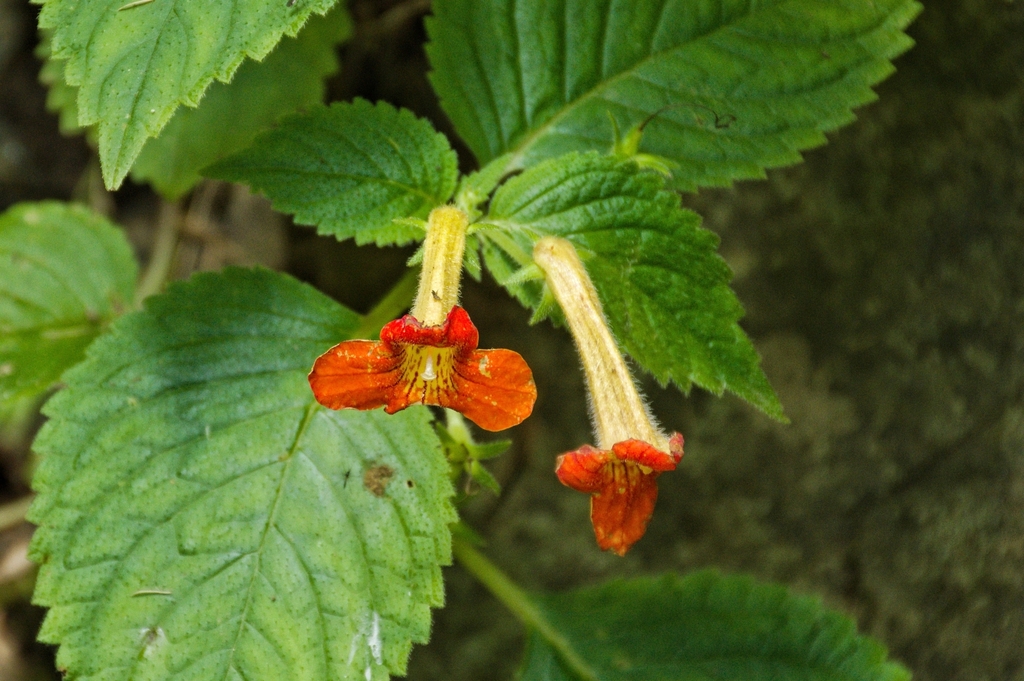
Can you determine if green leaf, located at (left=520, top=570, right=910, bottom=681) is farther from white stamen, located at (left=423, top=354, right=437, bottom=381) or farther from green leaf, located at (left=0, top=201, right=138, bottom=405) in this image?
green leaf, located at (left=0, top=201, right=138, bottom=405)

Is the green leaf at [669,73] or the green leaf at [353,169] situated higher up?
the green leaf at [669,73]

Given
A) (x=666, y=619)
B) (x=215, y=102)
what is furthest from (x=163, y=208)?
(x=666, y=619)

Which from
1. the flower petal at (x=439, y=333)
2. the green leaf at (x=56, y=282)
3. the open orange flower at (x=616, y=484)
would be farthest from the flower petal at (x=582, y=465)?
the green leaf at (x=56, y=282)

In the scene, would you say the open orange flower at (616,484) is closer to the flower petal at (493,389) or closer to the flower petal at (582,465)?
the flower petal at (582,465)

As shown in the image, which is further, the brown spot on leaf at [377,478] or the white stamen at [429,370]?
the brown spot on leaf at [377,478]

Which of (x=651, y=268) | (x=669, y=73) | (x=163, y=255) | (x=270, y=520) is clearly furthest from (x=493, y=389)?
(x=163, y=255)

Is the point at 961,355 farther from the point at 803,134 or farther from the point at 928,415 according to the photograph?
the point at 803,134
